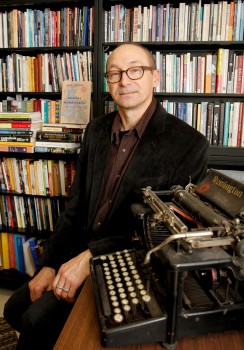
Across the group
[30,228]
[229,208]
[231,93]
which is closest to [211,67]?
[231,93]

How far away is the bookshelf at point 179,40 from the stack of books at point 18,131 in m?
0.51

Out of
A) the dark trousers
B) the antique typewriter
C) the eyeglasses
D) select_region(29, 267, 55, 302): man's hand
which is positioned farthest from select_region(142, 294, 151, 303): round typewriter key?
the eyeglasses

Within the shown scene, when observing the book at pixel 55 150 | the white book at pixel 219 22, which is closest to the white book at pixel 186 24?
the white book at pixel 219 22

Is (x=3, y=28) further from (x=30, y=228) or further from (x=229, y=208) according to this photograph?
(x=229, y=208)

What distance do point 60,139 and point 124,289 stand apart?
1.43 metres

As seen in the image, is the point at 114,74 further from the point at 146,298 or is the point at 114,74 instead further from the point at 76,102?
the point at 146,298

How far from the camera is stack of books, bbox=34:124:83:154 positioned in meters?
1.96

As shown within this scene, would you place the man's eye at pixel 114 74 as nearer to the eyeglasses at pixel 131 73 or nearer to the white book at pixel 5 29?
the eyeglasses at pixel 131 73

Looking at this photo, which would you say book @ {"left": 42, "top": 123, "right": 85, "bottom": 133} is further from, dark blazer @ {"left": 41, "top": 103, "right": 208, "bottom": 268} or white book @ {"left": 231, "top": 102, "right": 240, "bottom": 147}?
white book @ {"left": 231, "top": 102, "right": 240, "bottom": 147}

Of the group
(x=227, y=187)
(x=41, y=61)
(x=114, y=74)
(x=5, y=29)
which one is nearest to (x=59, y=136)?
(x=41, y=61)

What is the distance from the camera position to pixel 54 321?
3.67 feet

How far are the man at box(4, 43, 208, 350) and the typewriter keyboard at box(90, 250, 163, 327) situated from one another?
256 mm

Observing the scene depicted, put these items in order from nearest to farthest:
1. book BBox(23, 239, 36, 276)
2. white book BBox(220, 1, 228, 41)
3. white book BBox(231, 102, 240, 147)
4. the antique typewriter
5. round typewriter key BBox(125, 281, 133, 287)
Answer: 1. the antique typewriter
2. round typewriter key BBox(125, 281, 133, 287)
3. white book BBox(220, 1, 228, 41)
4. white book BBox(231, 102, 240, 147)
5. book BBox(23, 239, 36, 276)

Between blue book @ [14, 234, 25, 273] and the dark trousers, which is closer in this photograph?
the dark trousers
